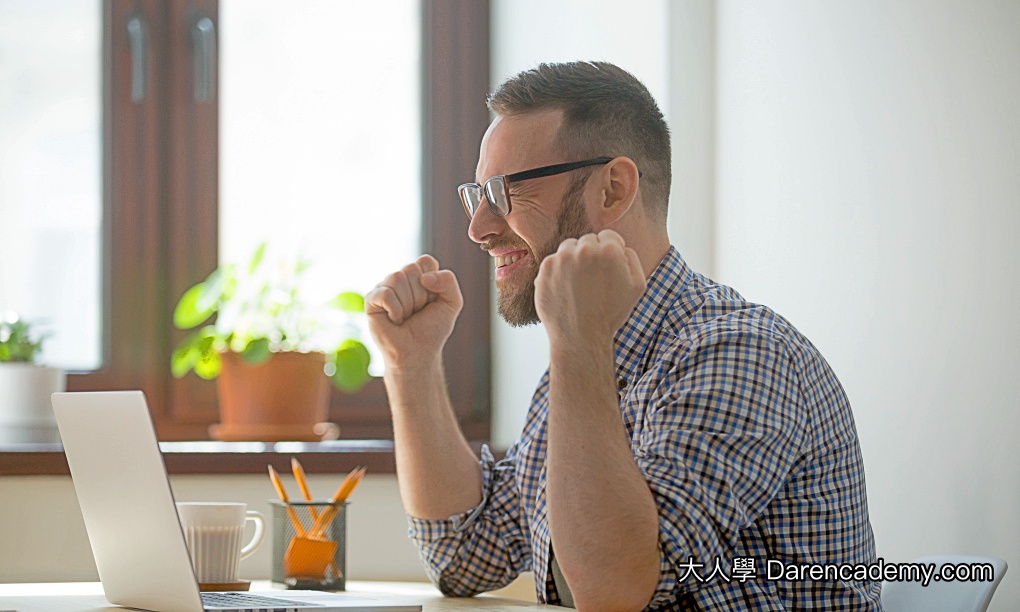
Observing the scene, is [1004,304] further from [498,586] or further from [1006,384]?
[498,586]

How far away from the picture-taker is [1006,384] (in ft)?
4.40

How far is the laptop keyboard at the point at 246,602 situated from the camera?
1146mm

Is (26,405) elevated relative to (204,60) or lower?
lower

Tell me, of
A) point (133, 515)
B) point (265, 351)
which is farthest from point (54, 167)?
point (133, 515)

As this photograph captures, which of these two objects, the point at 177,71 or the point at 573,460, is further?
the point at 177,71

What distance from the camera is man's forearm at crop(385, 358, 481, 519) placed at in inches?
64.2

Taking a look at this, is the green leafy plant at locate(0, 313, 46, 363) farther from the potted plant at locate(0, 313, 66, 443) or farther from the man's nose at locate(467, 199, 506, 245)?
the man's nose at locate(467, 199, 506, 245)

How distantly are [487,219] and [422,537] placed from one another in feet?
1.46

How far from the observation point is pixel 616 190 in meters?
1.53

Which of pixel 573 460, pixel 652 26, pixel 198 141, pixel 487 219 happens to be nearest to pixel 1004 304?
pixel 573 460

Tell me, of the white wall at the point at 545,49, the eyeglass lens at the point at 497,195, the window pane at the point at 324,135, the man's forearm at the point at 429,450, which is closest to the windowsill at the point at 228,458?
the white wall at the point at 545,49

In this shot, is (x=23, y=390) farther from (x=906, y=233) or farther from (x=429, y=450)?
(x=906, y=233)

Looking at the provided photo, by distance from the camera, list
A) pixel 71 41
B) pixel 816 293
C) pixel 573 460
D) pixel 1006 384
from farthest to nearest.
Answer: pixel 71 41, pixel 816 293, pixel 1006 384, pixel 573 460

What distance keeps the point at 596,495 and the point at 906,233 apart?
659 millimetres
